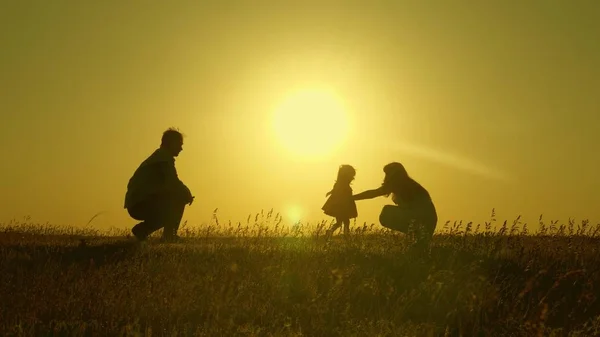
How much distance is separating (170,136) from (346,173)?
3815 millimetres

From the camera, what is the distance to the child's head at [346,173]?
15.3m

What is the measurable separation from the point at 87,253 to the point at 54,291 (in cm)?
314

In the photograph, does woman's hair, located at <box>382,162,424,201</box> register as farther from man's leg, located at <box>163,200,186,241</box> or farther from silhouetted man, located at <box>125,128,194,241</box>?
man's leg, located at <box>163,200,186,241</box>

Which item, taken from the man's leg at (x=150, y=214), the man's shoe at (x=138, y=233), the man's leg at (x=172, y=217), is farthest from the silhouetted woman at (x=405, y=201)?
the man's shoe at (x=138, y=233)

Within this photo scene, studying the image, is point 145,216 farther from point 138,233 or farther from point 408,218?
point 408,218

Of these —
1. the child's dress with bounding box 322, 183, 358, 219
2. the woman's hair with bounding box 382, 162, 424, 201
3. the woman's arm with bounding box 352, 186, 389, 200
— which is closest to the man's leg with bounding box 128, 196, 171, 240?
the child's dress with bounding box 322, 183, 358, 219

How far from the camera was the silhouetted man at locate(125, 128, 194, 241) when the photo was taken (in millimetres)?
13906

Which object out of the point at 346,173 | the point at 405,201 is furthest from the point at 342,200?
the point at 405,201

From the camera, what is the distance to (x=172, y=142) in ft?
45.5

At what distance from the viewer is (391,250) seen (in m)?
12.2

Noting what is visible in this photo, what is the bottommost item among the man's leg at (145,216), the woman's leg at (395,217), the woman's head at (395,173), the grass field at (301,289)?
the grass field at (301,289)

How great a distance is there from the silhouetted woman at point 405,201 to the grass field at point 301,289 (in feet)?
1.59

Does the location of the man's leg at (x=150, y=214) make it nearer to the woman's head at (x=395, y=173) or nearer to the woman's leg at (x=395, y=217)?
the woman's leg at (x=395, y=217)

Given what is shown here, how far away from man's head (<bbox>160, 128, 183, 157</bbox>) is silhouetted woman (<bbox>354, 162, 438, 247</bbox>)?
3967mm
